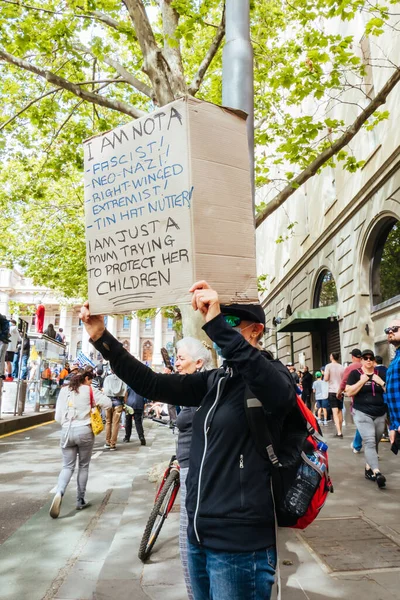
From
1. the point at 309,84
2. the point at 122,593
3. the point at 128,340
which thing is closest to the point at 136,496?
the point at 122,593

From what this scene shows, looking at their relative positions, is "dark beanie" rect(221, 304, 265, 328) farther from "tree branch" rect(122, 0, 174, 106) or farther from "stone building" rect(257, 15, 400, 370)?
"stone building" rect(257, 15, 400, 370)

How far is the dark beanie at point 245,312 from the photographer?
85.7 inches

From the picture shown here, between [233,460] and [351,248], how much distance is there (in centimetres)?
1464

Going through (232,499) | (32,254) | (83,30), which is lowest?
(232,499)

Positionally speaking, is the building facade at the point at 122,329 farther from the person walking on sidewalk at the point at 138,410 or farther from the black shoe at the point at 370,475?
the black shoe at the point at 370,475

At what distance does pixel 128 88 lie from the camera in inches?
522

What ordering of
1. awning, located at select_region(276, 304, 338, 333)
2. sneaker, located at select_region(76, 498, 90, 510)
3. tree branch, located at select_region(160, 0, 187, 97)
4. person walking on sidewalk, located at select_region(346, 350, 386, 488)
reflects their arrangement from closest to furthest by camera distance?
sneaker, located at select_region(76, 498, 90, 510), person walking on sidewalk, located at select_region(346, 350, 386, 488), tree branch, located at select_region(160, 0, 187, 97), awning, located at select_region(276, 304, 338, 333)

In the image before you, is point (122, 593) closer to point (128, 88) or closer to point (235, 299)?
point (235, 299)

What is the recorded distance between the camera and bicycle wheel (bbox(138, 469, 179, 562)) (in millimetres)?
4422

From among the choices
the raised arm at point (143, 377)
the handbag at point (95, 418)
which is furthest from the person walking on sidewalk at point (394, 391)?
the handbag at point (95, 418)

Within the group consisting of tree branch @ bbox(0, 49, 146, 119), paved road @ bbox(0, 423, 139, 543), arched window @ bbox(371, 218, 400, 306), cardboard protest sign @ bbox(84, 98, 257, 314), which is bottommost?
paved road @ bbox(0, 423, 139, 543)

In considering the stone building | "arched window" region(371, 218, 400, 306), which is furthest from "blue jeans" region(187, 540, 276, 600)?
"arched window" region(371, 218, 400, 306)

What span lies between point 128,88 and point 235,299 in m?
12.5

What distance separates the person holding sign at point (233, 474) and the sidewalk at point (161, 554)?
1989 millimetres
